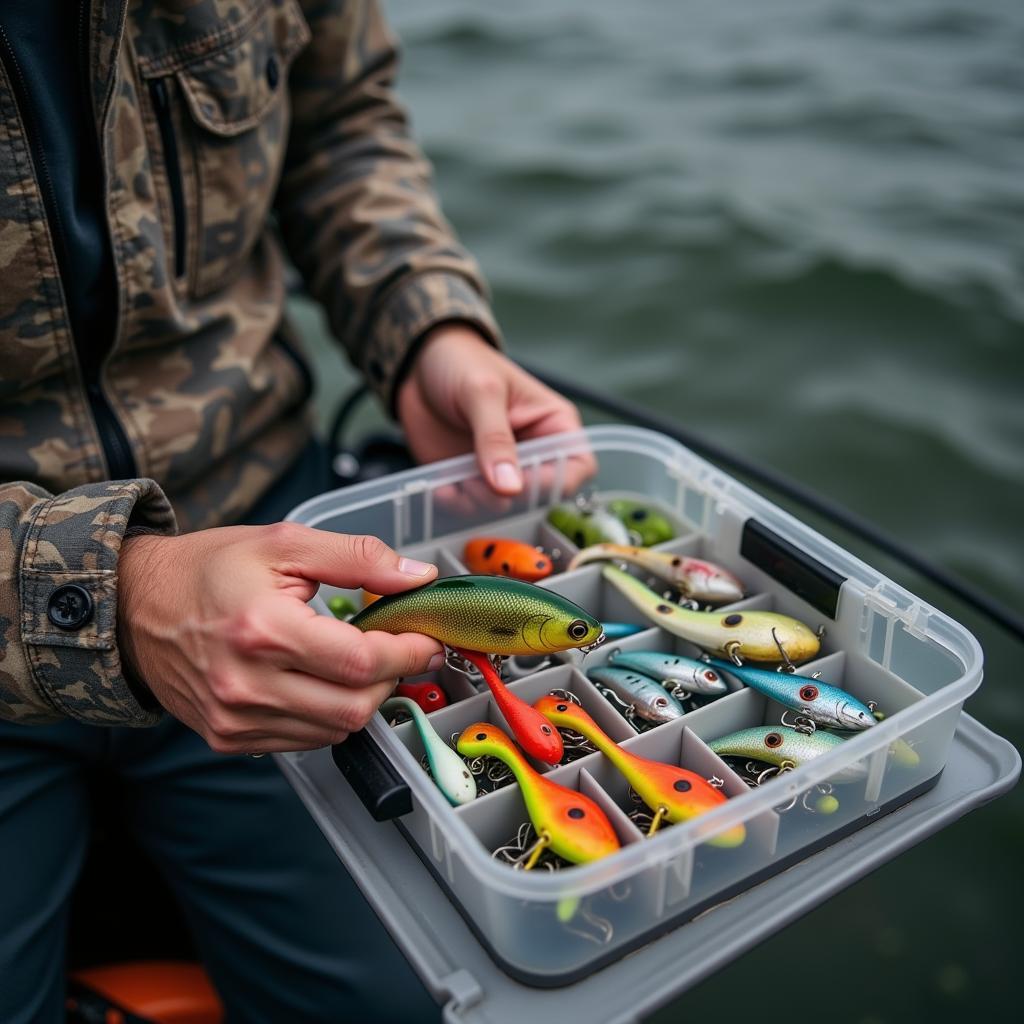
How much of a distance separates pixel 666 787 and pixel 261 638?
0.32m

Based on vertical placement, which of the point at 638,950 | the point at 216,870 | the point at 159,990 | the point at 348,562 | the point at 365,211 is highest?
the point at 365,211

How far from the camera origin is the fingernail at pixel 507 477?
3.70 ft

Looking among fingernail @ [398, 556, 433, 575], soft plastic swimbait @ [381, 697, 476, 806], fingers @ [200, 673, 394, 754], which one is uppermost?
fingernail @ [398, 556, 433, 575]

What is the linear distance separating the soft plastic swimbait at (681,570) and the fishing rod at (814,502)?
0.36 m

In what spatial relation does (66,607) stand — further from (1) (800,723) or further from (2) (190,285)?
(1) (800,723)

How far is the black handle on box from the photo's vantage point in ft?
2.59

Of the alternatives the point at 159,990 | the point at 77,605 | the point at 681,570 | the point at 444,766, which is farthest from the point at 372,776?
the point at 159,990

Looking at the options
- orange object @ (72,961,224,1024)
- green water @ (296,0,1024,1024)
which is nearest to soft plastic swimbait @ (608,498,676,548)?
orange object @ (72,961,224,1024)

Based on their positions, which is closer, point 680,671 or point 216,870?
point 680,671

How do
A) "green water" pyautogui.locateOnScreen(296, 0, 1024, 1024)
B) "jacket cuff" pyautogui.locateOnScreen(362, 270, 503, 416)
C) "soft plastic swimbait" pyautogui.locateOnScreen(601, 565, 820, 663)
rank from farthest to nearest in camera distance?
"green water" pyautogui.locateOnScreen(296, 0, 1024, 1024) < "jacket cuff" pyautogui.locateOnScreen(362, 270, 503, 416) < "soft plastic swimbait" pyautogui.locateOnScreen(601, 565, 820, 663)

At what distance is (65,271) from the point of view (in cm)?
99

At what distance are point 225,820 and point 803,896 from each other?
0.63 meters

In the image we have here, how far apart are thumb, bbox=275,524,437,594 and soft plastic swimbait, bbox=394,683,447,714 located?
115 millimetres

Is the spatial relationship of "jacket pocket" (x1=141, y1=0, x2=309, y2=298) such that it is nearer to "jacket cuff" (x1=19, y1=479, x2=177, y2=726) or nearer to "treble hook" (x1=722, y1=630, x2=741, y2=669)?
"jacket cuff" (x1=19, y1=479, x2=177, y2=726)
